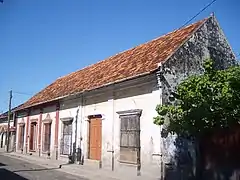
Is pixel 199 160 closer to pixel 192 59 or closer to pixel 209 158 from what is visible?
pixel 209 158

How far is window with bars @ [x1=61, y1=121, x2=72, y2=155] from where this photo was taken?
59.6 ft

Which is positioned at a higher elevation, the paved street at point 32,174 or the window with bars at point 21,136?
the window with bars at point 21,136

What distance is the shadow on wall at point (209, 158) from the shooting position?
1006 centimetres

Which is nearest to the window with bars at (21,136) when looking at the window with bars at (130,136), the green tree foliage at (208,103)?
the window with bars at (130,136)

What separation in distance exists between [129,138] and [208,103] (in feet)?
16.9

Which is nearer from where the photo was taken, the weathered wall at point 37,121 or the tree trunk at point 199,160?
the tree trunk at point 199,160

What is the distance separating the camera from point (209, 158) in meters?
11.1

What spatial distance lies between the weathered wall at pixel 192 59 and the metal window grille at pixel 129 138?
1705mm

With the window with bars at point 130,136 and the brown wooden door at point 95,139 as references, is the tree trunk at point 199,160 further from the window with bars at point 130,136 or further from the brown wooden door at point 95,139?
the brown wooden door at point 95,139

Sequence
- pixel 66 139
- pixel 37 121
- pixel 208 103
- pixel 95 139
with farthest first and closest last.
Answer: pixel 37 121 < pixel 66 139 < pixel 95 139 < pixel 208 103

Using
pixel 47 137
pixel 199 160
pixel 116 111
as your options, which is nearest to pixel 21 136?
pixel 47 137

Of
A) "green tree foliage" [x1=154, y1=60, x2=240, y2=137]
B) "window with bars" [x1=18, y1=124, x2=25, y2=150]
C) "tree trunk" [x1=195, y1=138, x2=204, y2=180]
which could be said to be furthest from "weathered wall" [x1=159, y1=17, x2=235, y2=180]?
"window with bars" [x1=18, y1=124, x2=25, y2=150]

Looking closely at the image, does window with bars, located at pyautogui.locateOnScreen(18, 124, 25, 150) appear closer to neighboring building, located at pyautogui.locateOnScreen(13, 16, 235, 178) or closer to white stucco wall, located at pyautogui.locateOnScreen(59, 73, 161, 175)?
neighboring building, located at pyautogui.locateOnScreen(13, 16, 235, 178)

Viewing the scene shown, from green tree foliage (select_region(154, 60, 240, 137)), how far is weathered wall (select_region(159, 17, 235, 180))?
1.92m
